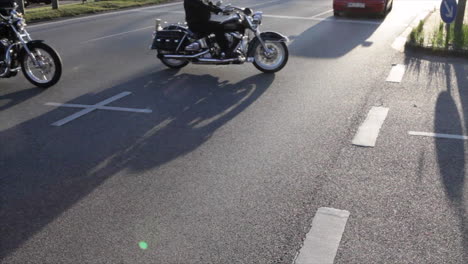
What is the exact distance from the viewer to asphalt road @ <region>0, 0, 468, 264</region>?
439 cm

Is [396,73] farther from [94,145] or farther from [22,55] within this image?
[22,55]

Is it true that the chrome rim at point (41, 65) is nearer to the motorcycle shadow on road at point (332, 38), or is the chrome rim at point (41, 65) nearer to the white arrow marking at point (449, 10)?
the motorcycle shadow on road at point (332, 38)

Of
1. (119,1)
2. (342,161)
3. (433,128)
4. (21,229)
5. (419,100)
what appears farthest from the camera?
(119,1)

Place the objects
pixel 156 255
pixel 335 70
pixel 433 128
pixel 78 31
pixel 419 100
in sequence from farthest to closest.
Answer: pixel 78 31 < pixel 335 70 < pixel 419 100 < pixel 433 128 < pixel 156 255

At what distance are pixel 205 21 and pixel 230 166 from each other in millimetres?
4644

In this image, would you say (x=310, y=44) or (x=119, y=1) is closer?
(x=310, y=44)

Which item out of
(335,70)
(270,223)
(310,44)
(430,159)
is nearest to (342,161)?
(430,159)

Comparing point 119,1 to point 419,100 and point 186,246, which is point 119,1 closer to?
point 419,100

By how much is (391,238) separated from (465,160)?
2.04m

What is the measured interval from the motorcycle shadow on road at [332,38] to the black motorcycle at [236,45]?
→ 1841 mm

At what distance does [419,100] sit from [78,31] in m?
10.2

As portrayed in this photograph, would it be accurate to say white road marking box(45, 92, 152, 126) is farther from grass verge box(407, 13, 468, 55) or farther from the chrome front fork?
grass verge box(407, 13, 468, 55)

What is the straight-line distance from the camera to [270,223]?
15.3 feet

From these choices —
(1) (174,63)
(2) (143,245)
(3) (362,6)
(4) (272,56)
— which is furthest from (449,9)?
(2) (143,245)
